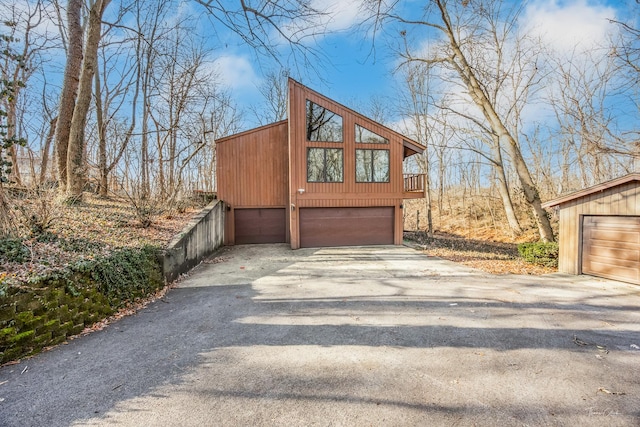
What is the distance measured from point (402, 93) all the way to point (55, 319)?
67.5 feet

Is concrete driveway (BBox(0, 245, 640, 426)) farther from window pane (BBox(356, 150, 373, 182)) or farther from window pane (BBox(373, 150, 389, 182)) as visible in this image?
window pane (BBox(373, 150, 389, 182))

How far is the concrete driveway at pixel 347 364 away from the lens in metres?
2.44

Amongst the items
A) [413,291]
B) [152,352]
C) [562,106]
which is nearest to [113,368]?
[152,352]

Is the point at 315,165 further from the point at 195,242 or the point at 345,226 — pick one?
the point at 195,242

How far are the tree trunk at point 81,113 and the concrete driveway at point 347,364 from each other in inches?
217

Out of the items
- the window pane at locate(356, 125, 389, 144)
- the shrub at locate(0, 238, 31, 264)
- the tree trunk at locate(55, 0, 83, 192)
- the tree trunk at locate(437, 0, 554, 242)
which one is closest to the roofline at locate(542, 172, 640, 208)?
the tree trunk at locate(437, 0, 554, 242)

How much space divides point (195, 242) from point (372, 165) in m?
7.72

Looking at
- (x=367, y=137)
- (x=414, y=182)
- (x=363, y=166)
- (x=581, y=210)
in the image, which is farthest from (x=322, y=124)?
(x=581, y=210)

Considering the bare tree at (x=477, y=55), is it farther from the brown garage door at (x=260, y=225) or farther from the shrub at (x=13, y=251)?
the shrub at (x=13, y=251)

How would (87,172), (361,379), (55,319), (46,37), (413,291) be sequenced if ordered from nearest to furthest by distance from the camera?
(361,379) < (55,319) < (413,291) < (87,172) < (46,37)

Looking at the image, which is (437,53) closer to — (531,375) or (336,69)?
(336,69)

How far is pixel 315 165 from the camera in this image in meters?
12.2

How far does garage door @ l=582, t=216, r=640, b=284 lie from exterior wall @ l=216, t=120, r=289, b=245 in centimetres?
1051

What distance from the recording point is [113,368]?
10.3ft
